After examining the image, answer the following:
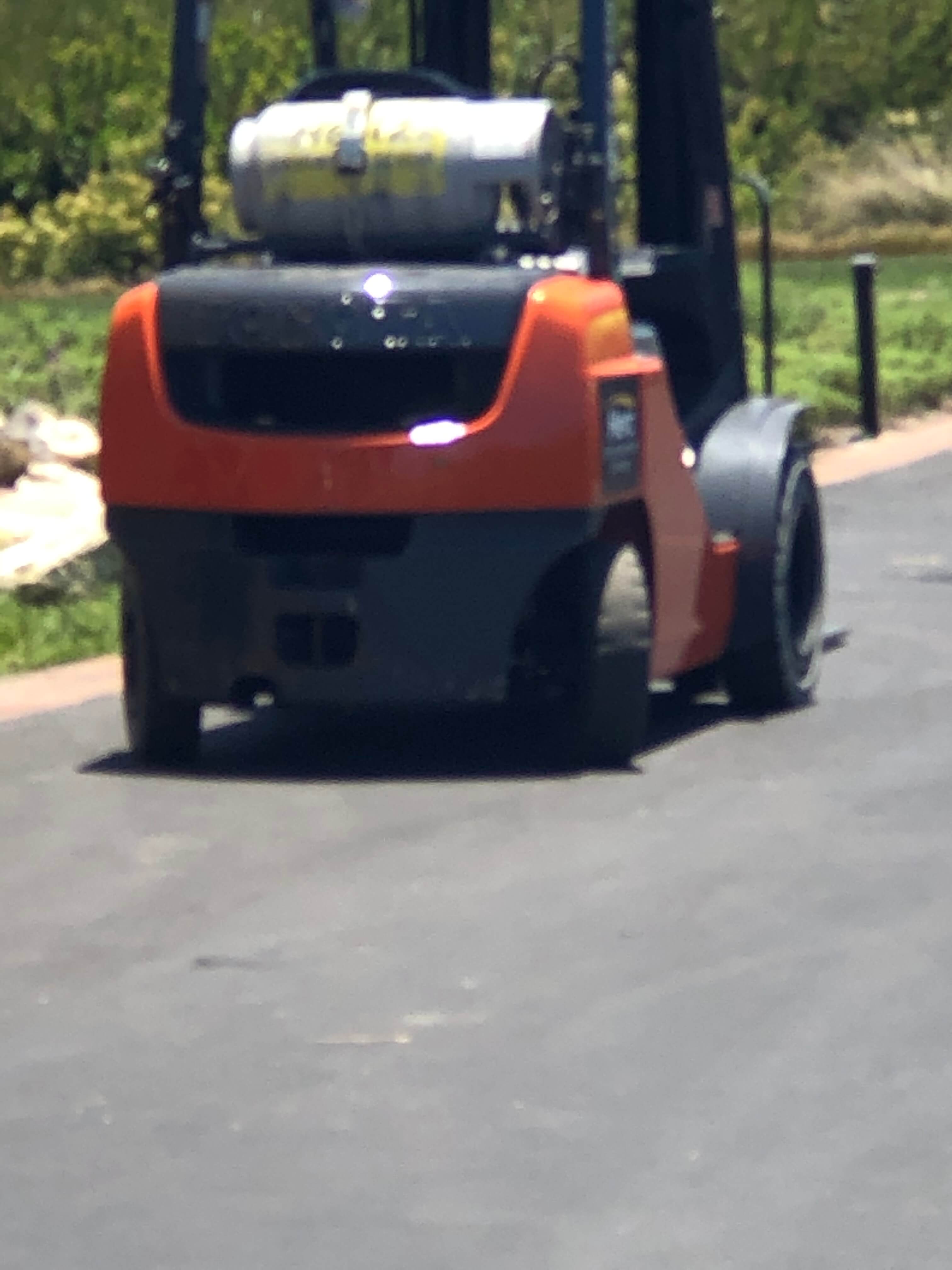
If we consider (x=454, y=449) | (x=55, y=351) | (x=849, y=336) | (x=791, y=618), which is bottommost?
(x=849, y=336)

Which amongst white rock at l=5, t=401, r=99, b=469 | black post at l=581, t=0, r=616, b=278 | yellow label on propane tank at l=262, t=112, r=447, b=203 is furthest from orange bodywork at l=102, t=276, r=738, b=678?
white rock at l=5, t=401, r=99, b=469

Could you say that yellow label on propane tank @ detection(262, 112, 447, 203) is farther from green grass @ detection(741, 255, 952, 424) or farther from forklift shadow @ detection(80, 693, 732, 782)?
green grass @ detection(741, 255, 952, 424)

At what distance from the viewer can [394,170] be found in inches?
394

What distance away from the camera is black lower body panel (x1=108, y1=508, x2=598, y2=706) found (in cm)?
979

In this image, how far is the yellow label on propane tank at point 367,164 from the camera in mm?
9953

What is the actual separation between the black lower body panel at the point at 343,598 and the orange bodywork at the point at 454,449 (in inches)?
3.1

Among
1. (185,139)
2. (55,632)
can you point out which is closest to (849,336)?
(55,632)

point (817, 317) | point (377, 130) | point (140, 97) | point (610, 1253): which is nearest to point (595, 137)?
point (377, 130)

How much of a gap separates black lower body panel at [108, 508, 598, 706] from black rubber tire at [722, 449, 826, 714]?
1.40 meters

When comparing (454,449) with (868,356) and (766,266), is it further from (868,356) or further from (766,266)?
(868,356)

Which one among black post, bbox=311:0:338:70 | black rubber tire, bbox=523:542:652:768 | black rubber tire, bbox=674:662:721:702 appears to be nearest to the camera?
black rubber tire, bbox=523:542:652:768

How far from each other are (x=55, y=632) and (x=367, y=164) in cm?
376

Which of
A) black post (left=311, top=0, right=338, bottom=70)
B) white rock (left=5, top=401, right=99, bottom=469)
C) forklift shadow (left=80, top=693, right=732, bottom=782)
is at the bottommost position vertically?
white rock (left=5, top=401, right=99, bottom=469)

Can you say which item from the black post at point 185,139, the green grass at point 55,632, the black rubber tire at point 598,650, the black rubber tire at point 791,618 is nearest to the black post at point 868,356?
the green grass at point 55,632
